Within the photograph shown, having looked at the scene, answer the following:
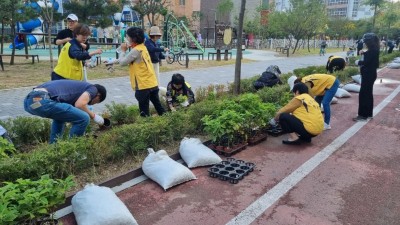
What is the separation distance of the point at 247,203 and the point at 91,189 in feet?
4.97

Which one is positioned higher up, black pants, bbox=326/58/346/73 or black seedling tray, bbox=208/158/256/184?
black pants, bbox=326/58/346/73

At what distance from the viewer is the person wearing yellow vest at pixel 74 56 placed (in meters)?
4.63

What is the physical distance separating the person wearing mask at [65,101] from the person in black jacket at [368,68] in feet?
16.9

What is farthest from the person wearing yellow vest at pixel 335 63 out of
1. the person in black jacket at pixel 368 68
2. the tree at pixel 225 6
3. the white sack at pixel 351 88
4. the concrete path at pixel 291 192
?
the tree at pixel 225 6

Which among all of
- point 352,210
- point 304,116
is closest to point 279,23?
point 304,116

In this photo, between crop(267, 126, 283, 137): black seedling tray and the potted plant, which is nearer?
the potted plant

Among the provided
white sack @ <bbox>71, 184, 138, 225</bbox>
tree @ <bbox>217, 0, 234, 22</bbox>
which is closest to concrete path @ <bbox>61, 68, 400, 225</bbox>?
white sack @ <bbox>71, 184, 138, 225</bbox>

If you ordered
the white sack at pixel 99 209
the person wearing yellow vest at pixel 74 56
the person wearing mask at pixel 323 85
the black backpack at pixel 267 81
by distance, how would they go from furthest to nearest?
1. the black backpack at pixel 267 81
2. the person wearing mask at pixel 323 85
3. the person wearing yellow vest at pixel 74 56
4. the white sack at pixel 99 209

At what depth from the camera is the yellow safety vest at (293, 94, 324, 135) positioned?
195 inches

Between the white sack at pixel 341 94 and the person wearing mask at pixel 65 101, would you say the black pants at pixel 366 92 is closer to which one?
the white sack at pixel 341 94

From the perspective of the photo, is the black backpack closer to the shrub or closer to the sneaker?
the sneaker

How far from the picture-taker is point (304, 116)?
499cm

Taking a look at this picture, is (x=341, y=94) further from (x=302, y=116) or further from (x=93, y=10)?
(x=93, y=10)

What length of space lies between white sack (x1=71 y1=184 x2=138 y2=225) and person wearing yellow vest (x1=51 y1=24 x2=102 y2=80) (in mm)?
2314
